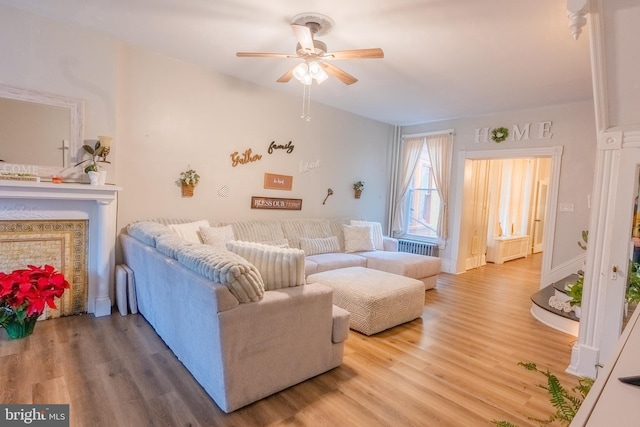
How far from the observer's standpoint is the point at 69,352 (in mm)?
2410

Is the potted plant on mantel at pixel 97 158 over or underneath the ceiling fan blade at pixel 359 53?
underneath

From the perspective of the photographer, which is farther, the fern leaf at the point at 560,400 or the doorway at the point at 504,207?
the doorway at the point at 504,207

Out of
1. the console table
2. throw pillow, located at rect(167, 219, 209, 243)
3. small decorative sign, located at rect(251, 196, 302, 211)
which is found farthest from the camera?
small decorative sign, located at rect(251, 196, 302, 211)

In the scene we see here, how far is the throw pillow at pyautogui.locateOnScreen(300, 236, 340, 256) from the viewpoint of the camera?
4555mm

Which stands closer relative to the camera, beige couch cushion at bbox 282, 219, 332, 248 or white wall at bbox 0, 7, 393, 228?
white wall at bbox 0, 7, 393, 228

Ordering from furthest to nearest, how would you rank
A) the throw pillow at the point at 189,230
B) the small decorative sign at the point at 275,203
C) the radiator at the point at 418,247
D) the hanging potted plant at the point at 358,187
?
the radiator at the point at 418,247, the hanging potted plant at the point at 358,187, the small decorative sign at the point at 275,203, the throw pillow at the point at 189,230

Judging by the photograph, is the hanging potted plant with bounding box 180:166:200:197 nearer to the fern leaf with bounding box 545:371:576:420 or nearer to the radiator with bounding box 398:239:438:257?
the fern leaf with bounding box 545:371:576:420

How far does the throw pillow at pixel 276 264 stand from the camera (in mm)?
2143

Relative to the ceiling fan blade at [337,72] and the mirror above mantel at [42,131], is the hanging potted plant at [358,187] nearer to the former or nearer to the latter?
the ceiling fan blade at [337,72]

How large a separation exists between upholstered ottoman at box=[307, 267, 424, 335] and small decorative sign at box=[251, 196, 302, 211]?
1502mm

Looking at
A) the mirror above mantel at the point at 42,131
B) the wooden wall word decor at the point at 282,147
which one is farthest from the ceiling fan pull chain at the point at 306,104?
the mirror above mantel at the point at 42,131

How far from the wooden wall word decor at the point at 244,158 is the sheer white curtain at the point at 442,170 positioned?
322 centimetres

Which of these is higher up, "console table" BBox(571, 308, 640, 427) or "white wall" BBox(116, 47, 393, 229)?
"white wall" BBox(116, 47, 393, 229)

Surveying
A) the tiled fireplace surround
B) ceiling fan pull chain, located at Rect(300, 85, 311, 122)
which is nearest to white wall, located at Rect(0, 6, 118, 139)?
the tiled fireplace surround
